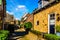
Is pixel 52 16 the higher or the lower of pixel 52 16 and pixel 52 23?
the higher

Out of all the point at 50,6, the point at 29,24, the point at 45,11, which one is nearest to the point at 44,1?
the point at 45,11

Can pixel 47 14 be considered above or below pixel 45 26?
above

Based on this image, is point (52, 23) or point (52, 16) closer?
point (52, 16)

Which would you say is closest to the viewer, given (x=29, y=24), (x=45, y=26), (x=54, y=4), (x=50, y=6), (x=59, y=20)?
(x=59, y=20)

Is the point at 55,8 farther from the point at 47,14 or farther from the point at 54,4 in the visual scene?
the point at 47,14

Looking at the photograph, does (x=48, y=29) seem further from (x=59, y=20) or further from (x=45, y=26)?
(x=59, y=20)

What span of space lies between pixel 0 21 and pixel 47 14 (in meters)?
6.69

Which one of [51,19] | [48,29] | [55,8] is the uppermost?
[55,8]

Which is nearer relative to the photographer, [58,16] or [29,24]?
[58,16]

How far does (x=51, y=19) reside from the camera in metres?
19.5

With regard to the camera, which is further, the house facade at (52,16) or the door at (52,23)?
the door at (52,23)

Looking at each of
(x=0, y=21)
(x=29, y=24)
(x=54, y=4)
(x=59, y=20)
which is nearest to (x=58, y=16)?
(x=59, y=20)

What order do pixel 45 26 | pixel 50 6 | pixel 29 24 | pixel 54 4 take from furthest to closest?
pixel 29 24
pixel 45 26
pixel 50 6
pixel 54 4

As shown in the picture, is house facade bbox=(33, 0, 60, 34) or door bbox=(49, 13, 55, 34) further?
door bbox=(49, 13, 55, 34)
